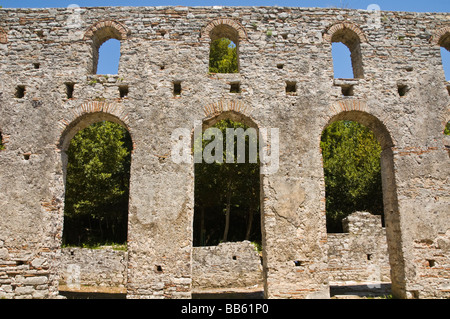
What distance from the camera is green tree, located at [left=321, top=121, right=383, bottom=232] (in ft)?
56.1

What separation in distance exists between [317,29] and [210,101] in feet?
11.0

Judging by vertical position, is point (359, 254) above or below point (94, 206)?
below

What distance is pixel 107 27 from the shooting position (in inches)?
334

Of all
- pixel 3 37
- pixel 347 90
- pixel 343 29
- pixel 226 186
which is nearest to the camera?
pixel 347 90

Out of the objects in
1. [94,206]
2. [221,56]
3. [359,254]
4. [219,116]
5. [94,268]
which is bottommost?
[94,268]

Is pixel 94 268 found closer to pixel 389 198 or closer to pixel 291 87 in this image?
pixel 291 87

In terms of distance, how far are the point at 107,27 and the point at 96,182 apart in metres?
10.6

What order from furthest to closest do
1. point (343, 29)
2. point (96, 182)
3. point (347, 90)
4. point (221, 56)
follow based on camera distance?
point (221, 56)
point (96, 182)
point (343, 29)
point (347, 90)

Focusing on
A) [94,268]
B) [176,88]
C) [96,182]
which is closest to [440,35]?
[176,88]

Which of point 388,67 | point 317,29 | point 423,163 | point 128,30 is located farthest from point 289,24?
point 423,163

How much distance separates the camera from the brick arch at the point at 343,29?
8484 millimetres

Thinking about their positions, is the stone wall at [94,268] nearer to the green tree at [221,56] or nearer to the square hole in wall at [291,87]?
the square hole in wall at [291,87]

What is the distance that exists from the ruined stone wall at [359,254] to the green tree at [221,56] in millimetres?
10608

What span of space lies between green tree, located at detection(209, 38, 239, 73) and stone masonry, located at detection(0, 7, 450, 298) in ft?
32.6
